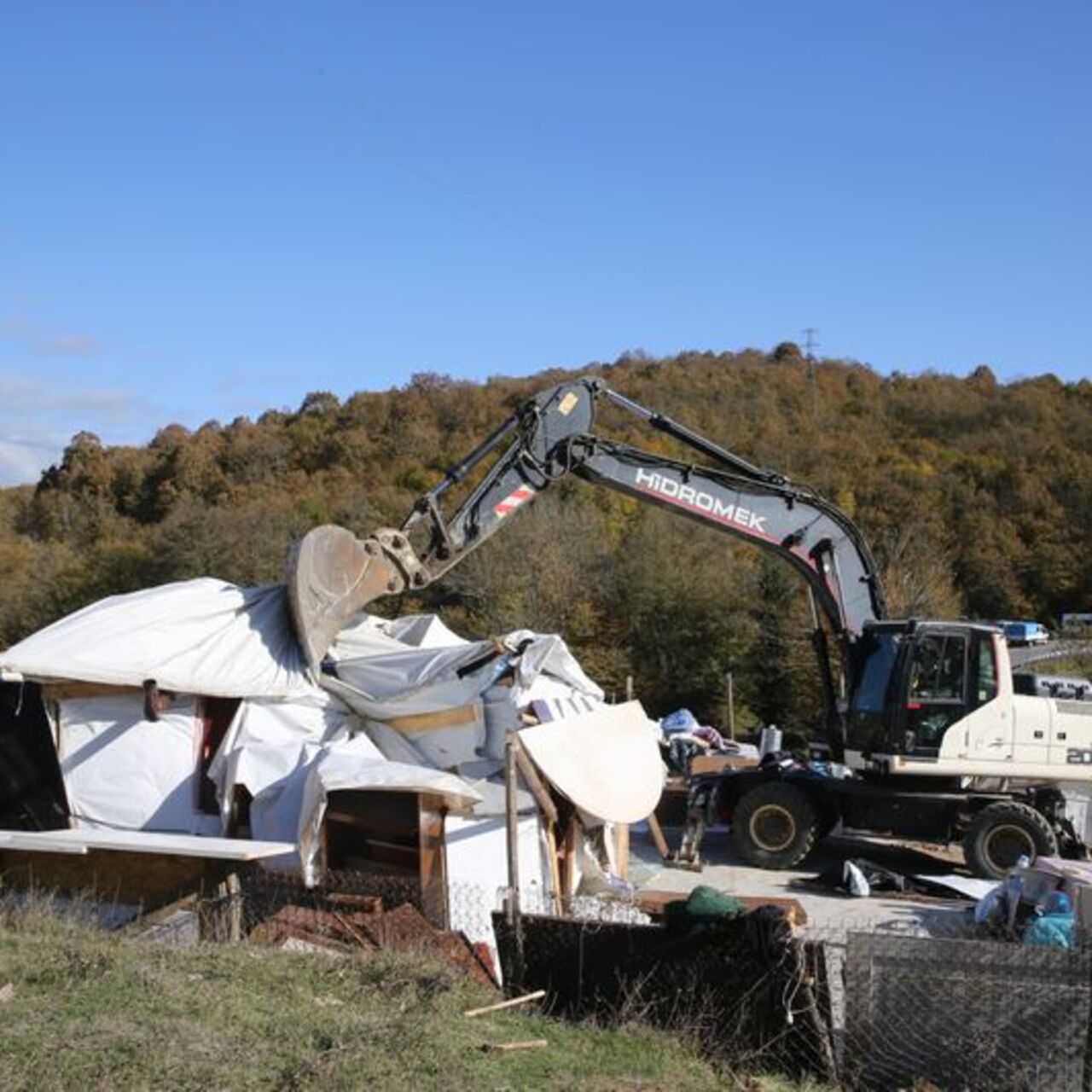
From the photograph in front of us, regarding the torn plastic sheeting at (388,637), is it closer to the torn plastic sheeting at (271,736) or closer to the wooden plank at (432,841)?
the torn plastic sheeting at (271,736)

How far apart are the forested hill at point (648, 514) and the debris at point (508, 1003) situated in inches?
913

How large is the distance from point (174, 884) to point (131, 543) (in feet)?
123

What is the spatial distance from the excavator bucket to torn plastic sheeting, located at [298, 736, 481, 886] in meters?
2.15

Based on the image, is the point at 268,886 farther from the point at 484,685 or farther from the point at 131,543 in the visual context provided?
the point at 131,543

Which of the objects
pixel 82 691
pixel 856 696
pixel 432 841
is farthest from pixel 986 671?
pixel 82 691

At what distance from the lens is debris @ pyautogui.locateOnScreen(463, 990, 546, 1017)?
7.82m

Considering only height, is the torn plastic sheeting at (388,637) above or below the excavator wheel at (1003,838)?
above

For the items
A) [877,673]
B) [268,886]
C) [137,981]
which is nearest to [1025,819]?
[877,673]

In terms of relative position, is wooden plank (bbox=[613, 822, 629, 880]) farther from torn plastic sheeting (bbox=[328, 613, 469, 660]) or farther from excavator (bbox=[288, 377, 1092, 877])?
torn plastic sheeting (bbox=[328, 613, 469, 660])

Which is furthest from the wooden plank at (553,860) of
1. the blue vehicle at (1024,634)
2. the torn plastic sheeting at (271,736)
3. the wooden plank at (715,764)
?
the blue vehicle at (1024,634)

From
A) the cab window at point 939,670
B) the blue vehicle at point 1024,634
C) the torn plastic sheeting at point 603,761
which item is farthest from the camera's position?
the blue vehicle at point 1024,634

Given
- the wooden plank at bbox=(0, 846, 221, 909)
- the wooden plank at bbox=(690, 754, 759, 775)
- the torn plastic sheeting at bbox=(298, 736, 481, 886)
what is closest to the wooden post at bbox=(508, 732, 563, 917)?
the torn plastic sheeting at bbox=(298, 736, 481, 886)

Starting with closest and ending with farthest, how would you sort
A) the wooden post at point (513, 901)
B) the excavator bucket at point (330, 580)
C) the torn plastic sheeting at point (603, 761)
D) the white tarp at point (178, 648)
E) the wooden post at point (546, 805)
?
the wooden post at point (513, 901) → the wooden post at point (546, 805) → the torn plastic sheeting at point (603, 761) → the white tarp at point (178, 648) → the excavator bucket at point (330, 580)

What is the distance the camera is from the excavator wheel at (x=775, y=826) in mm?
14797
